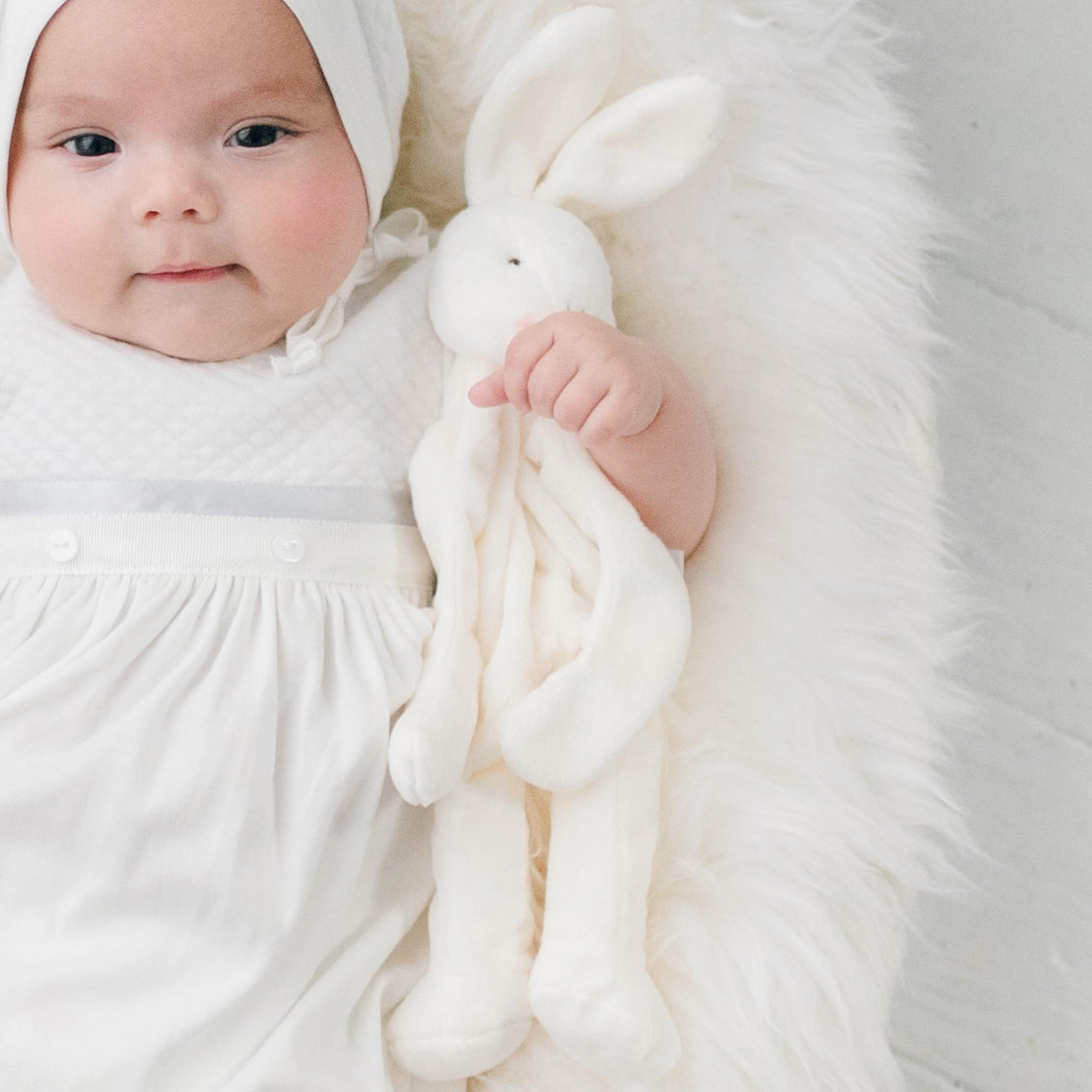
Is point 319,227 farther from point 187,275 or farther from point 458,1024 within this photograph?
point 458,1024

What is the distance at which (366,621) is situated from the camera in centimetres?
98

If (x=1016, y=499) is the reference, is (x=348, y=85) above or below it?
above

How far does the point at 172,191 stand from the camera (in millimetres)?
904

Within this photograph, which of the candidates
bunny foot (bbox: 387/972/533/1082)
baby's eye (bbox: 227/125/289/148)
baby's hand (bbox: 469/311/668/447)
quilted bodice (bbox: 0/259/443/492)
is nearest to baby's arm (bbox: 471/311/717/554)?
baby's hand (bbox: 469/311/668/447)

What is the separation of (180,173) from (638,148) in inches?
13.4

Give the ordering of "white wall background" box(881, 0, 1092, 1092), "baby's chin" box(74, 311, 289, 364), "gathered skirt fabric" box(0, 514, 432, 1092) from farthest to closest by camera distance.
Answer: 1. "white wall background" box(881, 0, 1092, 1092)
2. "baby's chin" box(74, 311, 289, 364)
3. "gathered skirt fabric" box(0, 514, 432, 1092)

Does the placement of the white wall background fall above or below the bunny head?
below

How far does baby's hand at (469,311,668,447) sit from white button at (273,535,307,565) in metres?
0.17

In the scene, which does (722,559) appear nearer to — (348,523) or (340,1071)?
(348,523)

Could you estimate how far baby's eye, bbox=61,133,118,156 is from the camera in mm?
943

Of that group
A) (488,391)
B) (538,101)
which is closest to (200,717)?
(488,391)

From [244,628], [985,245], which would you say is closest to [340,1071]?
[244,628]

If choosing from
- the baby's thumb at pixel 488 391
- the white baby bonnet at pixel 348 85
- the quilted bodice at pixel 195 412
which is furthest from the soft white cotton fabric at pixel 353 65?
the baby's thumb at pixel 488 391

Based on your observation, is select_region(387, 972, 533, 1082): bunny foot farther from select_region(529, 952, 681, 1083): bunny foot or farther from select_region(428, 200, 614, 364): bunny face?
select_region(428, 200, 614, 364): bunny face
